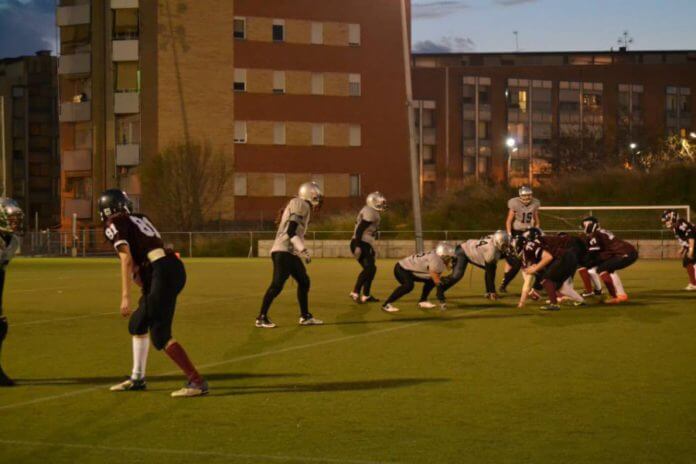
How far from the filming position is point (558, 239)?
17.9 metres

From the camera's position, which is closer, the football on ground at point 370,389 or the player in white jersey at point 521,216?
the football on ground at point 370,389

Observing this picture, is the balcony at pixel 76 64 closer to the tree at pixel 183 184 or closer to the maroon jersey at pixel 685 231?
the tree at pixel 183 184

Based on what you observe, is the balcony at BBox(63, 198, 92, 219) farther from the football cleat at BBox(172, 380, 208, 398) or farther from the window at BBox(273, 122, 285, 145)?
Answer: the football cleat at BBox(172, 380, 208, 398)

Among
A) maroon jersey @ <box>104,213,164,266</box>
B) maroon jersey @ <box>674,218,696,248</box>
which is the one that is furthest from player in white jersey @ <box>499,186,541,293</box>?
maroon jersey @ <box>104,213,164,266</box>

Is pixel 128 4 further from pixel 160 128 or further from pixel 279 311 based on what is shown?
pixel 279 311

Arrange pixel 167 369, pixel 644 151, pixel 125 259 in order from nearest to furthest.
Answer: pixel 125 259 → pixel 167 369 → pixel 644 151

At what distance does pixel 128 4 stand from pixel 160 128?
806 centimetres

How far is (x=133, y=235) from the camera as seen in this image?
959 cm

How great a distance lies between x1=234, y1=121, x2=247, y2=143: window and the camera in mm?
63184

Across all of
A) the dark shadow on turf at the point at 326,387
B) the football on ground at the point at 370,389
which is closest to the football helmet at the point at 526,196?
the football on ground at the point at 370,389

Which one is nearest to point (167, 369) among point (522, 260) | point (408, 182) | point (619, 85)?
point (522, 260)

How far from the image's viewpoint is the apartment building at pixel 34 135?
307 ft

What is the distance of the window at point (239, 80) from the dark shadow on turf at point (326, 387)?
5404 cm

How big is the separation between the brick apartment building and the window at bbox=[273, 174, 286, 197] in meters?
0.08
